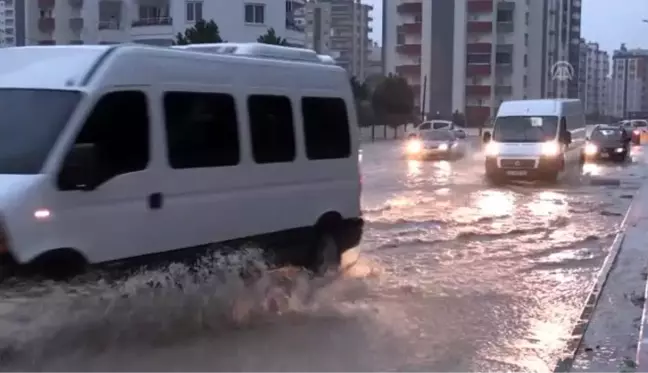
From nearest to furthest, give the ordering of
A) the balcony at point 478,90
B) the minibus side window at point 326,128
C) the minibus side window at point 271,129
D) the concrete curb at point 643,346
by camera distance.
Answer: the concrete curb at point 643,346 < the minibus side window at point 271,129 < the minibus side window at point 326,128 < the balcony at point 478,90

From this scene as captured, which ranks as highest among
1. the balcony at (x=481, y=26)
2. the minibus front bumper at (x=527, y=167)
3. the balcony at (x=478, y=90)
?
the balcony at (x=481, y=26)

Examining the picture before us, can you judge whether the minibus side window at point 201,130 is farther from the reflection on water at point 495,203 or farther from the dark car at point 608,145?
the dark car at point 608,145

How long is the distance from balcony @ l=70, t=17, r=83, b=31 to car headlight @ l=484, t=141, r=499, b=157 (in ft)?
166

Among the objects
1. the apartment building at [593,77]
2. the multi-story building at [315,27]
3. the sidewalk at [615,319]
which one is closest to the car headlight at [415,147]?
the multi-story building at [315,27]

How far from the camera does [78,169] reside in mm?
7227

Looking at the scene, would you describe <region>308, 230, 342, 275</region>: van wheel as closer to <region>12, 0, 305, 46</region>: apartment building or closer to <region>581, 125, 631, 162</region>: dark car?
<region>581, 125, 631, 162</region>: dark car

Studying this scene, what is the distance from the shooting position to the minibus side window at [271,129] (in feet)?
31.0

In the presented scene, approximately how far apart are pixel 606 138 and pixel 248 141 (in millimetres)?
36103

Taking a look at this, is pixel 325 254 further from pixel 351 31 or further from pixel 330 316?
pixel 351 31

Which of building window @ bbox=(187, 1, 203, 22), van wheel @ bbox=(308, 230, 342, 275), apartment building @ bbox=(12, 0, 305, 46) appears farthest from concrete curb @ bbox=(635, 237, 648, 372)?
building window @ bbox=(187, 1, 203, 22)

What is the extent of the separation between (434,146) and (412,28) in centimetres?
6882

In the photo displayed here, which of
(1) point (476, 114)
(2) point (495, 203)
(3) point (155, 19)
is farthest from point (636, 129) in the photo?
(2) point (495, 203)

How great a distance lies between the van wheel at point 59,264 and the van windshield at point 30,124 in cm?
60

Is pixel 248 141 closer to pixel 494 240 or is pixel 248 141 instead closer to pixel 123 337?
pixel 123 337
